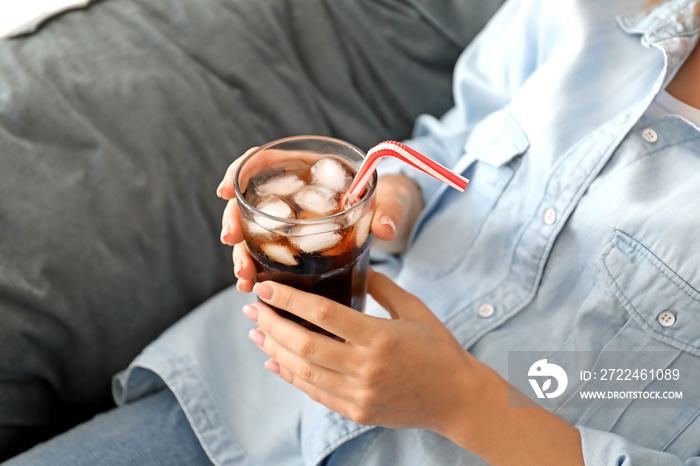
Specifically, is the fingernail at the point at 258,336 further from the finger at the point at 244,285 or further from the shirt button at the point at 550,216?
the shirt button at the point at 550,216

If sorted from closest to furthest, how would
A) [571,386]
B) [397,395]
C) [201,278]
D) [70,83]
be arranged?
[397,395], [571,386], [70,83], [201,278]

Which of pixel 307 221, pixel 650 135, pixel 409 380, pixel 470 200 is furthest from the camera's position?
pixel 470 200

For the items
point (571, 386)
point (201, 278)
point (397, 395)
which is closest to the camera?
point (397, 395)

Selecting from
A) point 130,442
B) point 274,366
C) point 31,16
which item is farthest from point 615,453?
point 31,16

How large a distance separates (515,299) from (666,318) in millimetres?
221

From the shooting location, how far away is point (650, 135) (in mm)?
875

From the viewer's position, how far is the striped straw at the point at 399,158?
2.16ft

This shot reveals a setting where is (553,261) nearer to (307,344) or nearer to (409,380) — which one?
(409,380)

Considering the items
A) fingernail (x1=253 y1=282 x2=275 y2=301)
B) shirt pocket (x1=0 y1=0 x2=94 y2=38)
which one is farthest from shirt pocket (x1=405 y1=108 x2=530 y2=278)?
shirt pocket (x1=0 y1=0 x2=94 y2=38)

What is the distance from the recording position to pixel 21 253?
36.4 inches

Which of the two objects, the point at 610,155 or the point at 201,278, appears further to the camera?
the point at 201,278

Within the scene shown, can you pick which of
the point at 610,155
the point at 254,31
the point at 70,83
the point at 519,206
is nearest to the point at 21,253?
the point at 70,83

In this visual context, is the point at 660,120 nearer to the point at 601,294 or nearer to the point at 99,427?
the point at 601,294

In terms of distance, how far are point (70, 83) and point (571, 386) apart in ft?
3.32
